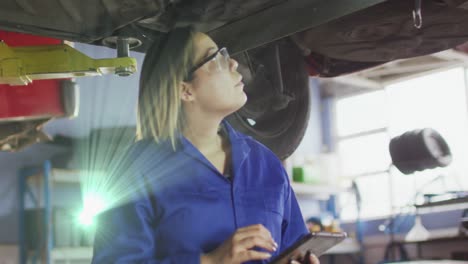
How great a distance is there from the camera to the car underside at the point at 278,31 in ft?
6.02

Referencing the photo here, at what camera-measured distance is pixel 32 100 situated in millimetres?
2611

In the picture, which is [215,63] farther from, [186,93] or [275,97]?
[275,97]

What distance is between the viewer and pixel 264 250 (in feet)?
4.43

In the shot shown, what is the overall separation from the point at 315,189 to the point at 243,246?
266 inches

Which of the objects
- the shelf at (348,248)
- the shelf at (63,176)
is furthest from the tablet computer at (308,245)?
the shelf at (348,248)

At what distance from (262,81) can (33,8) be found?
0.89 meters

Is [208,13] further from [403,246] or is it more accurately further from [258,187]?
[403,246]

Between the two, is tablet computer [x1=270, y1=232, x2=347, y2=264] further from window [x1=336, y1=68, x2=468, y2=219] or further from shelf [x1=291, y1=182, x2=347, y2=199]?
window [x1=336, y1=68, x2=468, y2=219]

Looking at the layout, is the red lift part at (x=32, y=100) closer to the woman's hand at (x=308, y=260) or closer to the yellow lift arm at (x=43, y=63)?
the yellow lift arm at (x=43, y=63)

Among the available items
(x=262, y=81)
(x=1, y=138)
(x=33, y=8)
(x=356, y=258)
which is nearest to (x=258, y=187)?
(x=33, y=8)

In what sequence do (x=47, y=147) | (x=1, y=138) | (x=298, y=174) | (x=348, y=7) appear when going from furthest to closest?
(x=298, y=174) < (x=47, y=147) < (x=1, y=138) < (x=348, y=7)

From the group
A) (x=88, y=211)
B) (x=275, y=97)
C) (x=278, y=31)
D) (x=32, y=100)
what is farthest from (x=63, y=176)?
(x=278, y=31)

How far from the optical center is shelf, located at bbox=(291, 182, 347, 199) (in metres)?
7.75

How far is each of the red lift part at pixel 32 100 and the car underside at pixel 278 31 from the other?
1.95 ft
